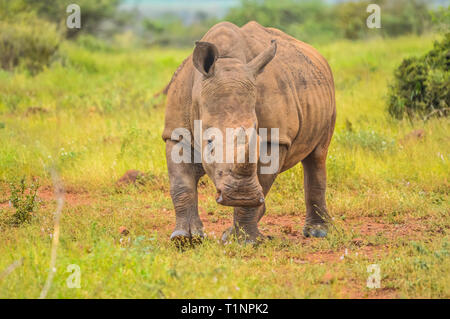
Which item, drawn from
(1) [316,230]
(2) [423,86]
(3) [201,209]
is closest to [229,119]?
(1) [316,230]

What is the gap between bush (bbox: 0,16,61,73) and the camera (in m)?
15.4

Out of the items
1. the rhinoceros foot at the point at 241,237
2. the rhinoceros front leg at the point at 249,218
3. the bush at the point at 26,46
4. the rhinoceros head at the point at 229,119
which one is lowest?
the rhinoceros foot at the point at 241,237

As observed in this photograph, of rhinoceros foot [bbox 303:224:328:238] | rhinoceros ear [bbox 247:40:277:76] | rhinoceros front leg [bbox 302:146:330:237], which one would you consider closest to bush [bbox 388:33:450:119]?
rhinoceros front leg [bbox 302:146:330:237]

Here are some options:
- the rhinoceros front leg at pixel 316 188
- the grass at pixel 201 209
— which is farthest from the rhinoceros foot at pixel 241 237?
the rhinoceros front leg at pixel 316 188

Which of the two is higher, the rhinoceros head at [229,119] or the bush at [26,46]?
the bush at [26,46]

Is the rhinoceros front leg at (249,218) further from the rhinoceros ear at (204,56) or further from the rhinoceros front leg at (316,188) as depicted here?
the rhinoceros front leg at (316,188)

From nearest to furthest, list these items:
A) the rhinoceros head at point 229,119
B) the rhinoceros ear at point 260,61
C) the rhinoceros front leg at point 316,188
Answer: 1. the rhinoceros head at point 229,119
2. the rhinoceros ear at point 260,61
3. the rhinoceros front leg at point 316,188

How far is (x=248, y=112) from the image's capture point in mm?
5070

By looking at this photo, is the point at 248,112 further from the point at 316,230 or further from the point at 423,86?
the point at 423,86

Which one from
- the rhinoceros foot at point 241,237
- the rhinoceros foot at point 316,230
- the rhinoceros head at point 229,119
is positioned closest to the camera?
the rhinoceros head at point 229,119

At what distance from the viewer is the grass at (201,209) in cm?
464

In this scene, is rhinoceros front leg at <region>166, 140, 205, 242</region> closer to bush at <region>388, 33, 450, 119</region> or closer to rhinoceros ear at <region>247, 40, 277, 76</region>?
rhinoceros ear at <region>247, 40, 277, 76</region>

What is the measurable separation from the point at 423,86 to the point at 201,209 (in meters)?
4.71

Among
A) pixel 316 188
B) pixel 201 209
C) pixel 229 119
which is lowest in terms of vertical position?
pixel 201 209
